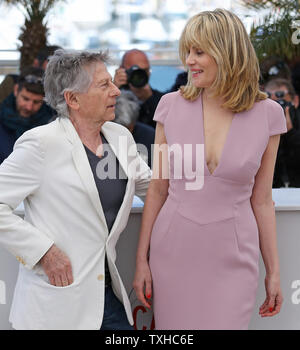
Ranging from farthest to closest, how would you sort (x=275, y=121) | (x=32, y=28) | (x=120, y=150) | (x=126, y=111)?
(x=32, y=28)
(x=126, y=111)
(x=120, y=150)
(x=275, y=121)

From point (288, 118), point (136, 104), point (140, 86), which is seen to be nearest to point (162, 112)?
point (136, 104)

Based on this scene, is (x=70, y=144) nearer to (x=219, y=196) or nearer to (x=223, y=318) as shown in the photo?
(x=219, y=196)

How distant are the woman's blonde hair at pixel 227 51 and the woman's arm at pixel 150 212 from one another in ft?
0.90

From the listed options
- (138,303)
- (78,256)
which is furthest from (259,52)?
(78,256)

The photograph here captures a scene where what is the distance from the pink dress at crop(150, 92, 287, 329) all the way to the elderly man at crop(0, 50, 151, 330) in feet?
0.54

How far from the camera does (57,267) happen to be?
2154 mm

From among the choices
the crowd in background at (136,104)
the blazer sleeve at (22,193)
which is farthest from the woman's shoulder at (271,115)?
the crowd in background at (136,104)

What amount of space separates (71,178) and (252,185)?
60 centimetres

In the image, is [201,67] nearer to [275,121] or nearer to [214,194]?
[275,121]

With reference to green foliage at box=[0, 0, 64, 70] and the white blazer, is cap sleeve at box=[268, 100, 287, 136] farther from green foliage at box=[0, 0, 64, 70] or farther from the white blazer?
green foliage at box=[0, 0, 64, 70]

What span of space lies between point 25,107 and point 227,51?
267 centimetres

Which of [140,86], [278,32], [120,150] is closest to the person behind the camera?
[120,150]

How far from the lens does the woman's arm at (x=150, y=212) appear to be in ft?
7.52

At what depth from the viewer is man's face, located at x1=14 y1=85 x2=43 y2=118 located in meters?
4.54
